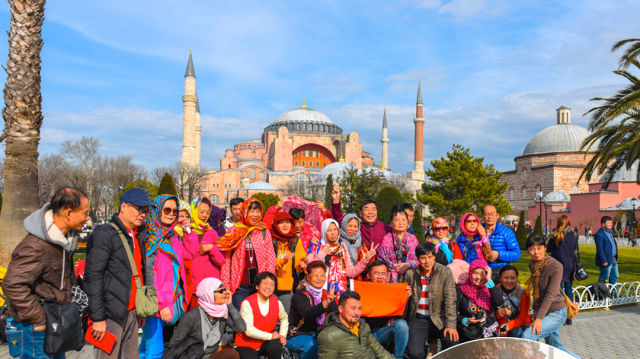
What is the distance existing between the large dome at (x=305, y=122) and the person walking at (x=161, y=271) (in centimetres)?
5461

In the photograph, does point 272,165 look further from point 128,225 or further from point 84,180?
point 128,225

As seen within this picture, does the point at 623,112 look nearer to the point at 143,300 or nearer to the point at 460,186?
the point at 143,300

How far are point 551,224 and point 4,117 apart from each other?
34870mm

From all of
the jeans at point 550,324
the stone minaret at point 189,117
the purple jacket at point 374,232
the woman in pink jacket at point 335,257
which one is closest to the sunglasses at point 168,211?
the woman in pink jacket at point 335,257

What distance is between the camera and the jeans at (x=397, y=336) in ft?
12.0

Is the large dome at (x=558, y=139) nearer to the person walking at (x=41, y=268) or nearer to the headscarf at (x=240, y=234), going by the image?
the headscarf at (x=240, y=234)

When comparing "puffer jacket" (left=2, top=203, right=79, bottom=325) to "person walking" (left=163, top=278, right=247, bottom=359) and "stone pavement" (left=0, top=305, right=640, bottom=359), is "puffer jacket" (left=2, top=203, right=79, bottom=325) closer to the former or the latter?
"person walking" (left=163, top=278, right=247, bottom=359)

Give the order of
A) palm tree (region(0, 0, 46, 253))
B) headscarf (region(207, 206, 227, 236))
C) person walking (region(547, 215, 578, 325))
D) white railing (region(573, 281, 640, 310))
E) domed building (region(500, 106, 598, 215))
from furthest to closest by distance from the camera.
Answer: domed building (region(500, 106, 598, 215)), white railing (region(573, 281, 640, 310)), palm tree (region(0, 0, 46, 253)), person walking (region(547, 215, 578, 325)), headscarf (region(207, 206, 227, 236))

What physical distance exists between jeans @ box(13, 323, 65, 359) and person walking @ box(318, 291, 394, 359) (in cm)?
181

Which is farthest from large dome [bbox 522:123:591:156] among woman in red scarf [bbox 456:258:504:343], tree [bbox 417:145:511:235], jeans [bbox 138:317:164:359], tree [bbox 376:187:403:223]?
jeans [bbox 138:317:164:359]

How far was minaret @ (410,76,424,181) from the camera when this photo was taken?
4738cm

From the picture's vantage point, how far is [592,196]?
30125 millimetres

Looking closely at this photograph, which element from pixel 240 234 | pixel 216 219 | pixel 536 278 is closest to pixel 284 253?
pixel 240 234

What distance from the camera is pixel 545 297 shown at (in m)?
3.61
